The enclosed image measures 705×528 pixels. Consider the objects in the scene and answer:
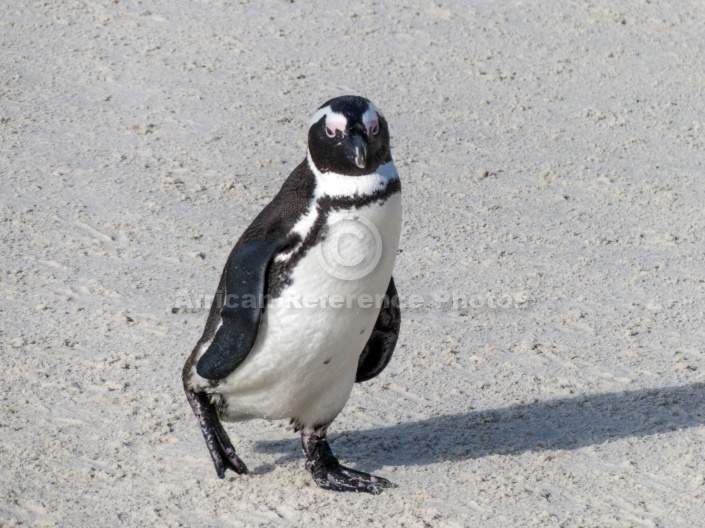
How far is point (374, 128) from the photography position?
9.87 feet

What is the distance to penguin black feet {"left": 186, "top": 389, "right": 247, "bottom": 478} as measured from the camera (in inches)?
133

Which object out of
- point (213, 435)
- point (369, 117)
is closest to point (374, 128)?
point (369, 117)

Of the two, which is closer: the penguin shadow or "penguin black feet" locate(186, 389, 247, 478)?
"penguin black feet" locate(186, 389, 247, 478)

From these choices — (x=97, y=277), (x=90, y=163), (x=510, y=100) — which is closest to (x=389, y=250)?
(x=97, y=277)

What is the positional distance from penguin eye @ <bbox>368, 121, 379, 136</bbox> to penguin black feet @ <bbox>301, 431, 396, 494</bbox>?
3.19 ft

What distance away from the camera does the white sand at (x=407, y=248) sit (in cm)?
344

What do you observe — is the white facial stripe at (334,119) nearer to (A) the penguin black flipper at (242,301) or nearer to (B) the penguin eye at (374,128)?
(B) the penguin eye at (374,128)

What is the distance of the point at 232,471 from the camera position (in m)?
3.48

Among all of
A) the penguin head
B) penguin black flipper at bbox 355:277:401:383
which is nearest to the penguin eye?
the penguin head

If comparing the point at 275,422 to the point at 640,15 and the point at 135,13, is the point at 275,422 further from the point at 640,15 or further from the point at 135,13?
the point at 640,15

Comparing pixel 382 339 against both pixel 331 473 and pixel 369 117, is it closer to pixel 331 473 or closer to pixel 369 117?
pixel 331 473

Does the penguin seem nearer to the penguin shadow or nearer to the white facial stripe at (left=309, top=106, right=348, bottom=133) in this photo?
the white facial stripe at (left=309, top=106, right=348, bottom=133)

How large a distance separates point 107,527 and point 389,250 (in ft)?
3.62

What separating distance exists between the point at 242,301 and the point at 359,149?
546mm
